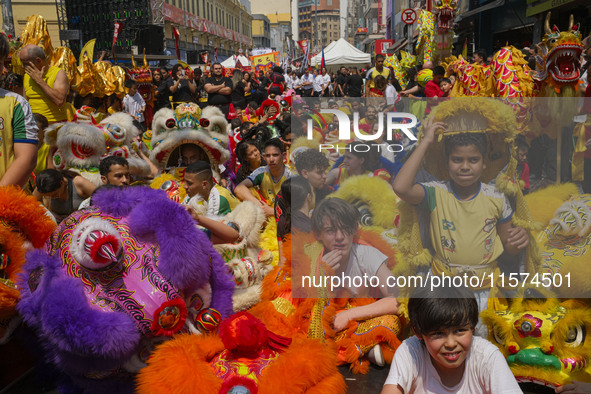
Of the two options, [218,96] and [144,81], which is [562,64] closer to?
[218,96]

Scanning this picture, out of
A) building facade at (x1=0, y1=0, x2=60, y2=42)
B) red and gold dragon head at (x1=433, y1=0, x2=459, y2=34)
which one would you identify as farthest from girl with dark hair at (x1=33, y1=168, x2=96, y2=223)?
building facade at (x1=0, y1=0, x2=60, y2=42)

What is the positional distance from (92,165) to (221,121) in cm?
137

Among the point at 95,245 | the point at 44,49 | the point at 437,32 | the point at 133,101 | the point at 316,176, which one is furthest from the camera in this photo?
the point at 437,32

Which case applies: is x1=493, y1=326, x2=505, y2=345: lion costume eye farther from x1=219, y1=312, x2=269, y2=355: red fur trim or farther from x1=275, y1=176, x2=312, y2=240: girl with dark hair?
x1=219, y1=312, x2=269, y2=355: red fur trim

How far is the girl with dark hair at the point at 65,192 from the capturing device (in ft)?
13.6

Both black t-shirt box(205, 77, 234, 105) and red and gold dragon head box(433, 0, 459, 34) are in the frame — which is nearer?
black t-shirt box(205, 77, 234, 105)

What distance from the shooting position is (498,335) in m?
2.80

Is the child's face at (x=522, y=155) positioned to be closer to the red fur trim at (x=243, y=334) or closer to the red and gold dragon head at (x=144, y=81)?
the red fur trim at (x=243, y=334)

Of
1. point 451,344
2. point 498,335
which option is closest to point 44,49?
point 498,335

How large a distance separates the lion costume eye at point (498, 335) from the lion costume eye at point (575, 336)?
0.98 feet

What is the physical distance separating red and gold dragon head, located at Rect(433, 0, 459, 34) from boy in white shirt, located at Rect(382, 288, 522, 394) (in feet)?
34.8

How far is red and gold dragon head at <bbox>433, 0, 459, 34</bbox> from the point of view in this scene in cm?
1164

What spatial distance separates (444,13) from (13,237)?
36.5 feet

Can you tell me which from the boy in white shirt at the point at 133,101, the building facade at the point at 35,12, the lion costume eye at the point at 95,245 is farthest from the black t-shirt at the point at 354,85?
the building facade at the point at 35,12
